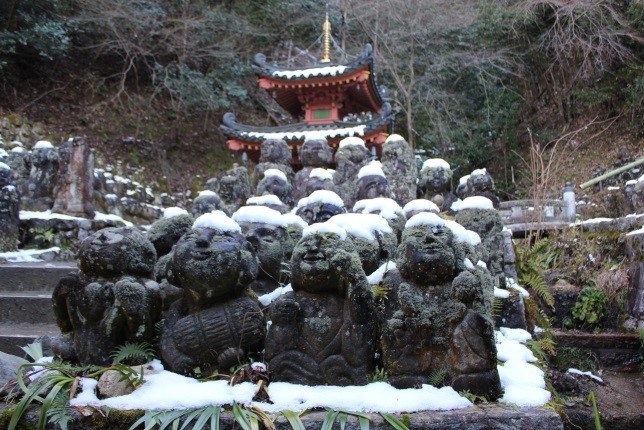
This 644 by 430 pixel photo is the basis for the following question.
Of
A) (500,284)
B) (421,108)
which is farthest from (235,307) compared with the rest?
(421,108)

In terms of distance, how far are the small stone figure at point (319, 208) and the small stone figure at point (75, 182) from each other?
531 cm

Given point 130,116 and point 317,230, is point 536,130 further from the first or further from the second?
point 317,230

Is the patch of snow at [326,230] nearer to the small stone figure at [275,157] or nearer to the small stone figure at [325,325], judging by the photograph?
the small stone figure at [325,325]

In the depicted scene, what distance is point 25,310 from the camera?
5895 mm

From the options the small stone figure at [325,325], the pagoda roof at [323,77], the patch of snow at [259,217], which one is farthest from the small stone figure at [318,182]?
the pagoda roof at [323,77]

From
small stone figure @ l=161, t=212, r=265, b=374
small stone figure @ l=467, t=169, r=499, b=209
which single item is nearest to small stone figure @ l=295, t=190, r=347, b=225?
small stone figure @ l=161, t=212, r=265, b=374

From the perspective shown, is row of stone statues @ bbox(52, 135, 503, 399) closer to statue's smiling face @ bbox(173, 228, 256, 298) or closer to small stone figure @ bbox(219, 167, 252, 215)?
statue's smiling face @ bbox(173, 228, 256, 298)

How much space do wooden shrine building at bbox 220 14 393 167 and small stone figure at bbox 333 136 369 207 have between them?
11.3 feet

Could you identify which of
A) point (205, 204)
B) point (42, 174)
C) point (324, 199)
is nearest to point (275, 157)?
point (205, 204)

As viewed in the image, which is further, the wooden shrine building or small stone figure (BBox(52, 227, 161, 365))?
the wooden shrine building

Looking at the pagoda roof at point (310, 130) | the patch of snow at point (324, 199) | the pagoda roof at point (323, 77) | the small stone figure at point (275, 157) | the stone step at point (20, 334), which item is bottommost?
the stone step at point (20, 334)

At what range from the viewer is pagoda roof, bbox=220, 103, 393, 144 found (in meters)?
14.3

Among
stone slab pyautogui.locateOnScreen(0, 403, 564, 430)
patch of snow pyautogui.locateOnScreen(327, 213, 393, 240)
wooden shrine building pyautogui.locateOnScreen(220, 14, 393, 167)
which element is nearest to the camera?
stone slab pyautogui.locateOnScreen(0, 403, 564, 430)

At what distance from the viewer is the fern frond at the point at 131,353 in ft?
11.2
